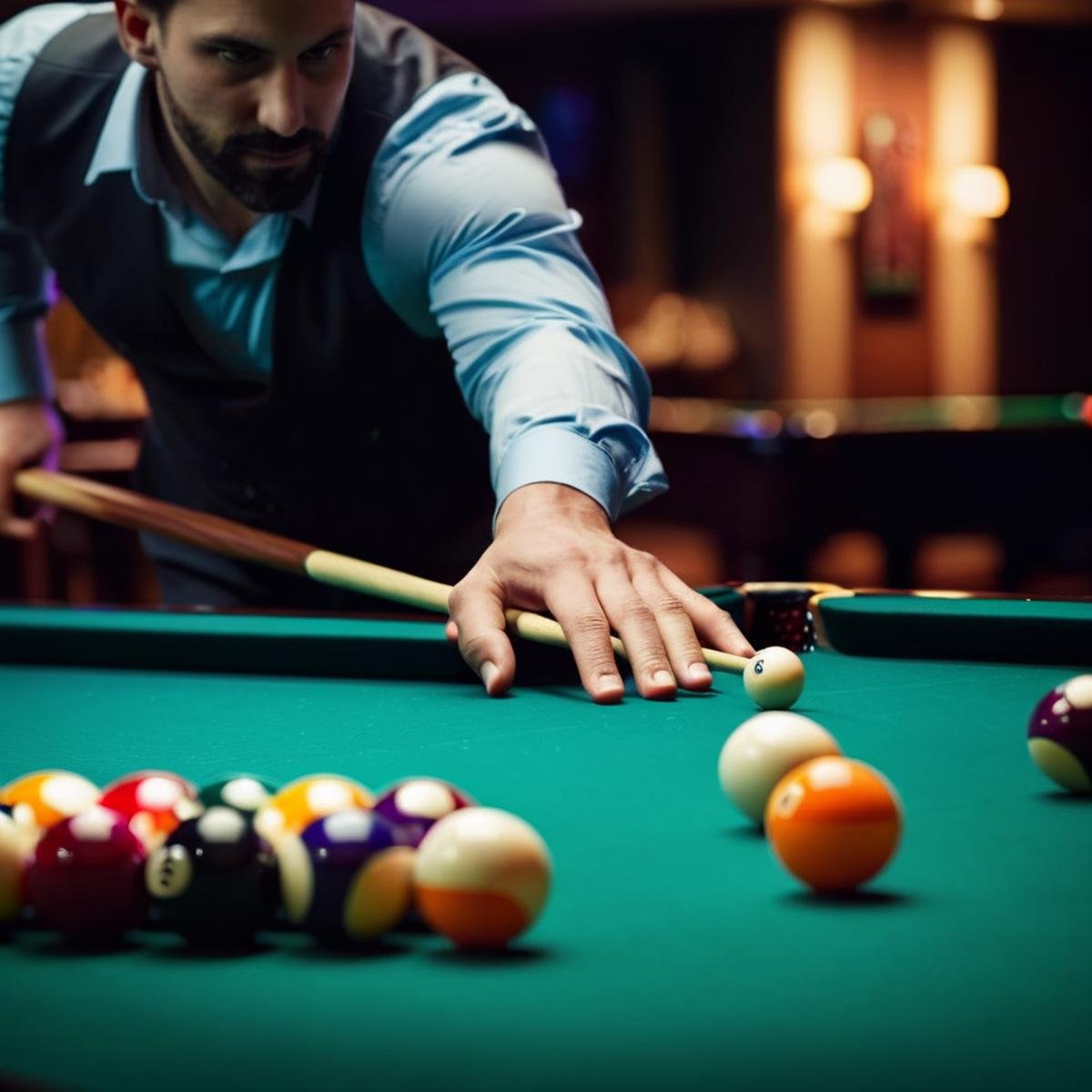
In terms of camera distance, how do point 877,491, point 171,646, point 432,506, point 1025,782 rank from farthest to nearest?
point 877,491, point 432,506, point 171,646, point 1025,782

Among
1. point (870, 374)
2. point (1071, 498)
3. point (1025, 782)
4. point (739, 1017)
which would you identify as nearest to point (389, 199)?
point (1025, 782)

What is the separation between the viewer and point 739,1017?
0.81 metres

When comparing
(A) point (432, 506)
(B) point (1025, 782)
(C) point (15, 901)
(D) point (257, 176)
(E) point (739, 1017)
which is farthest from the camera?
(A) point (432, 506)

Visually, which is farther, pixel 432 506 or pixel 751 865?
pixel 432 506

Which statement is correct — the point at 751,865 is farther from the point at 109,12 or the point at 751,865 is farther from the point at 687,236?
the point at 687,236

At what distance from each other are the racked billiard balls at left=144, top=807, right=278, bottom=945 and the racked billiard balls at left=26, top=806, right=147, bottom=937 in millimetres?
13

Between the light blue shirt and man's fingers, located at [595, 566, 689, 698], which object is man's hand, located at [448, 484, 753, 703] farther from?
the light blue shirt

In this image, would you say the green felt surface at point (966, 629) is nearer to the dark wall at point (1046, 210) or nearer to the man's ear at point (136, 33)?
the man's ear at point (136, 33)

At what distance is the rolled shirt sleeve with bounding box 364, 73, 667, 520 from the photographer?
6.82 ft

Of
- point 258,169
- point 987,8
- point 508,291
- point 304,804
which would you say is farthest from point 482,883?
point 987,8

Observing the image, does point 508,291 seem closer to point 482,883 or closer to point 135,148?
point 135,148

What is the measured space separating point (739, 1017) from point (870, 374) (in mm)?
9664

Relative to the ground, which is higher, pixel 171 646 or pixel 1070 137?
pixel 1070 137

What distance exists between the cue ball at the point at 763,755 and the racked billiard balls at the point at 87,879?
0.42 metres
